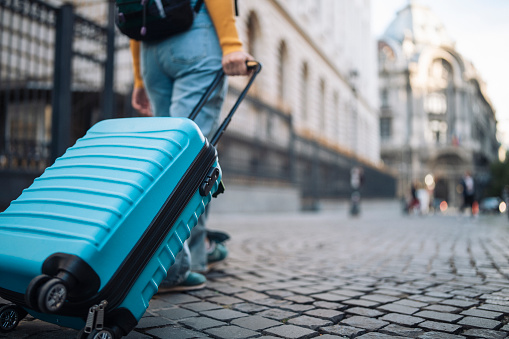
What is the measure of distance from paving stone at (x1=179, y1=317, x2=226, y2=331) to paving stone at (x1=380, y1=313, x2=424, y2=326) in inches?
29.9

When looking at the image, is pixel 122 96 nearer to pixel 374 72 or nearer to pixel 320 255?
pixel 320 255

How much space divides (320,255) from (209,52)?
8.17 ft

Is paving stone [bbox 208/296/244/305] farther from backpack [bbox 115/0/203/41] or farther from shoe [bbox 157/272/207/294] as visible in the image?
backpack [bbox 115/0/203/41]

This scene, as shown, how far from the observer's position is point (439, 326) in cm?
189

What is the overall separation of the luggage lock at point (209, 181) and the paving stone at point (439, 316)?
117 centimetres

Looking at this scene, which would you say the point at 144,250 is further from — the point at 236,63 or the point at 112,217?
the point at 236,63

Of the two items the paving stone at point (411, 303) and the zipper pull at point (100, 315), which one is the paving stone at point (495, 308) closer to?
the paving stone at point (411, 303)

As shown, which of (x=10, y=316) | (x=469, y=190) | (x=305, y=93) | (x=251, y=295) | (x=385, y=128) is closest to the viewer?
(x=10, y=316)

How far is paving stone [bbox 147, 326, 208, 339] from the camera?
5.64 ft

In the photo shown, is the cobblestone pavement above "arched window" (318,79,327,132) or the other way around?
the other way around

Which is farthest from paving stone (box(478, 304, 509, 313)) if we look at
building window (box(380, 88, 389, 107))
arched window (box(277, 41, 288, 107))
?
building window (box(380, 88, 389, 107))

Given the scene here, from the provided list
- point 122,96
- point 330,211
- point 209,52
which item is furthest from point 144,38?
point 330,211

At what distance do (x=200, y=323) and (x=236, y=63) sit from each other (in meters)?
1.26

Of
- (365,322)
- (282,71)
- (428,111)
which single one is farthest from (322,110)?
(428,111)
